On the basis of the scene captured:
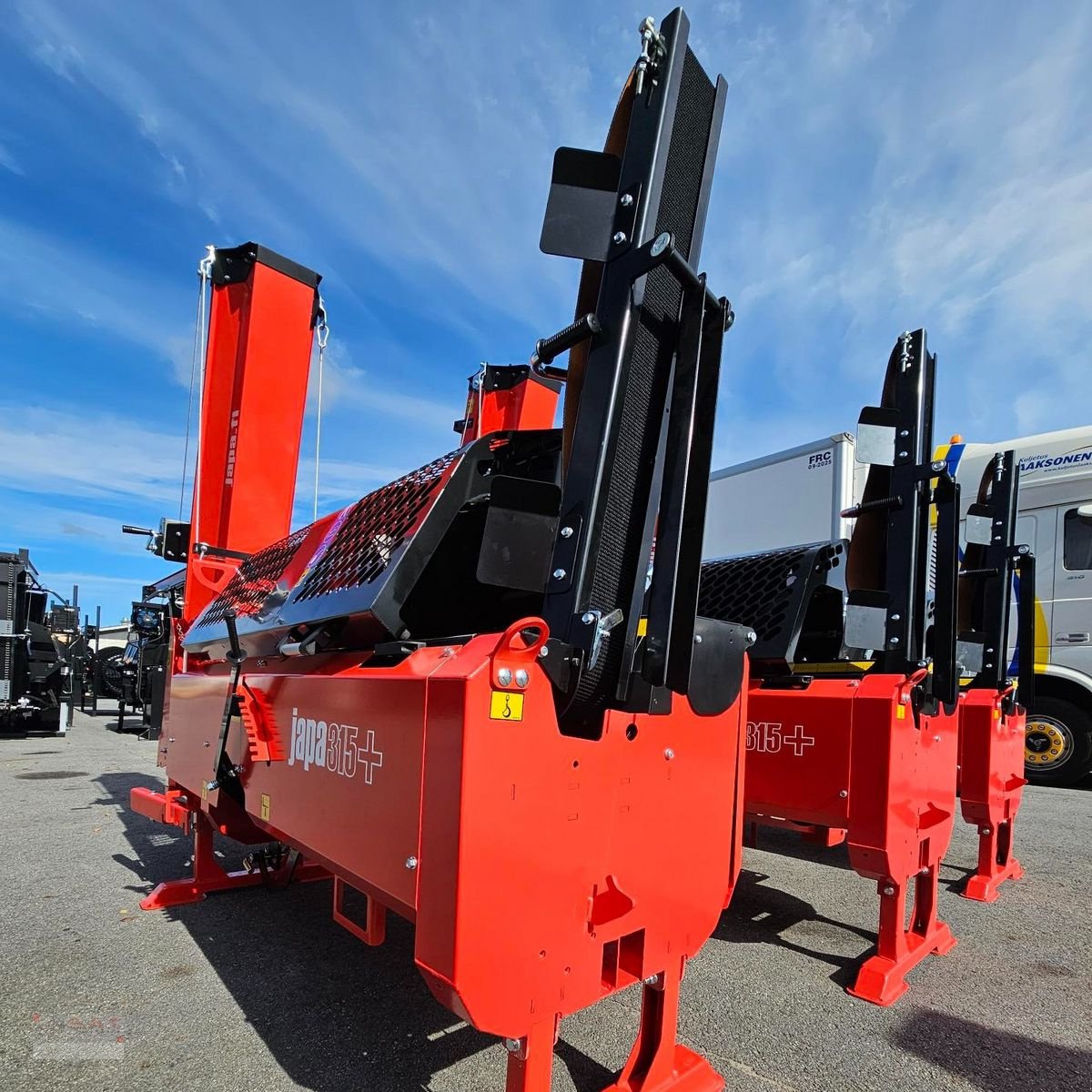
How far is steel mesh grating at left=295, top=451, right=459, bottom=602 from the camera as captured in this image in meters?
2.23

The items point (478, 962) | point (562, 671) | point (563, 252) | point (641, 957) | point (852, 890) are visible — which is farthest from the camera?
point (852, 890)

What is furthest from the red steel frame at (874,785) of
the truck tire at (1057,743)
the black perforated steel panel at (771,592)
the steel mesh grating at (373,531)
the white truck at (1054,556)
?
the truck tire at (1057,743)

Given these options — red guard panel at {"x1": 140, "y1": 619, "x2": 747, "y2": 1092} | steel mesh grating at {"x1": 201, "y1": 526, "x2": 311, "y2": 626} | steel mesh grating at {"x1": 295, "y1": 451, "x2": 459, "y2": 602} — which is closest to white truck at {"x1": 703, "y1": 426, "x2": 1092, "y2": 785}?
steel mesh grating at {"x1": 201, "y1": 526, "x2": 311, "y2": 626}

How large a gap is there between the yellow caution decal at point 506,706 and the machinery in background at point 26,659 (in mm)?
11512

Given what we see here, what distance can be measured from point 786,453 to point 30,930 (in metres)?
8.98

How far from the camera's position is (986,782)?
14.2 feet

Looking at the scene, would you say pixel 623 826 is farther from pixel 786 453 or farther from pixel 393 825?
pixel 786 453

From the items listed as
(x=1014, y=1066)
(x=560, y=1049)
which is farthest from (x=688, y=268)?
(x=1014, y=1066)

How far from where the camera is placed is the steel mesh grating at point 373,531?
2.23m

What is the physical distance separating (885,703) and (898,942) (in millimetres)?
946

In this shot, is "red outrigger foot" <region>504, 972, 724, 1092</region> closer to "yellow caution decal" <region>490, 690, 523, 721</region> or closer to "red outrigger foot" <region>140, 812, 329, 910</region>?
"yellow caution decal" <region>490, 690, 523, 721</region>

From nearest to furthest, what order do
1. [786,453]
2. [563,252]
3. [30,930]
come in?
[563,252]
[30,930]
[786,453]

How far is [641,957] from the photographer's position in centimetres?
182

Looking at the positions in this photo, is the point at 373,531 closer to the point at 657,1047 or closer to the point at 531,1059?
the point at 531,1059
